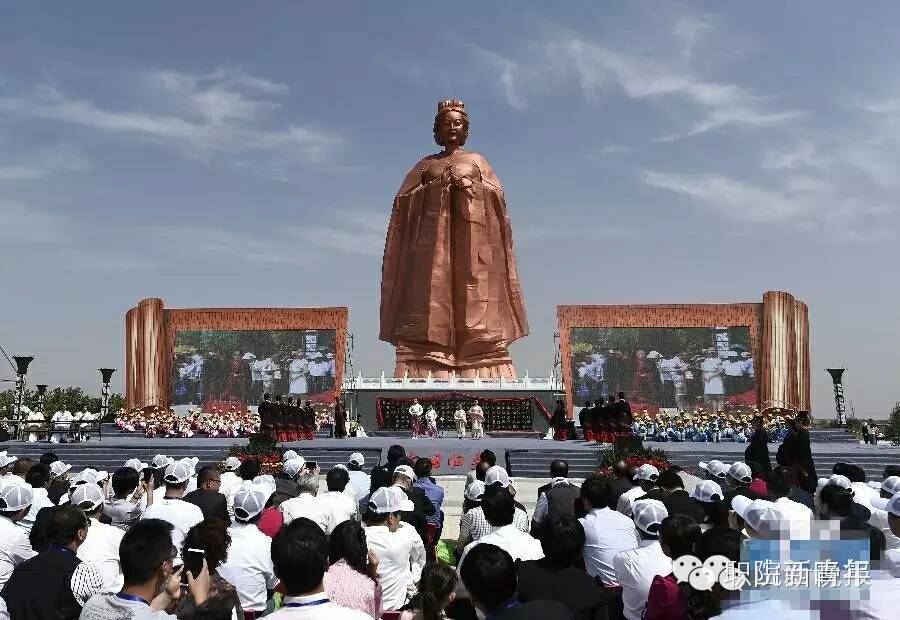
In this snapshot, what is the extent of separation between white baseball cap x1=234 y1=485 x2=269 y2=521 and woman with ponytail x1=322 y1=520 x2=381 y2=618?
65 centimetres

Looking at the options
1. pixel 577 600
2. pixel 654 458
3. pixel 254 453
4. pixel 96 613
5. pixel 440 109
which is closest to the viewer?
pixel 96 613

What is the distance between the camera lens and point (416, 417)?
25.3 meters

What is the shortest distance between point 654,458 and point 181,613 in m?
10.6

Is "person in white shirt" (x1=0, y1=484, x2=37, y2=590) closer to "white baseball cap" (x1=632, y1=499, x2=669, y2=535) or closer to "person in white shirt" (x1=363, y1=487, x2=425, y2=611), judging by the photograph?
"person in white shirt" (x1=363, y1=487, x2=425, y2=611)

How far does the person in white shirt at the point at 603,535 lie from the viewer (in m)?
4.56

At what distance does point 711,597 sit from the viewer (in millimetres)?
2900

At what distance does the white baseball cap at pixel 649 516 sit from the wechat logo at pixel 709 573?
87 centimetres

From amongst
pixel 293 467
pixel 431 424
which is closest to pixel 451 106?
pixel 431 424

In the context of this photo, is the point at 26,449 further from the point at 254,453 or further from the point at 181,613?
the point at 181,613

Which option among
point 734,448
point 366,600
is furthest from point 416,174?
point 366,600

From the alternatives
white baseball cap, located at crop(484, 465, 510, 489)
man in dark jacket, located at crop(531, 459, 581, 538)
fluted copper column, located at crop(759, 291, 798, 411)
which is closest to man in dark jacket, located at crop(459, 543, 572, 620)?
man in dark jacket, located at crop(531, 459, 581, 538)

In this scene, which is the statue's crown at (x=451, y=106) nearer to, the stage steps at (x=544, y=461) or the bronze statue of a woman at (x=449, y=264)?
the bronze statue of a woman at (x=449, y=264)

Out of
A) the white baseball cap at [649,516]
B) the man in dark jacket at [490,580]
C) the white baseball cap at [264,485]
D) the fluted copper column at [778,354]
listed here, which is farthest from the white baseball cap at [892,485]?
the fluted copper column at [778,354]

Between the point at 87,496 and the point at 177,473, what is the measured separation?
0.59 m
